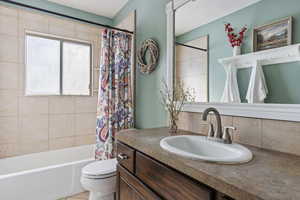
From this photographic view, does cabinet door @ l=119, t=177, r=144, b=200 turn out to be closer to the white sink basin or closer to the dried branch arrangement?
the white sink basin

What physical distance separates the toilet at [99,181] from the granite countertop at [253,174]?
918 millimetres

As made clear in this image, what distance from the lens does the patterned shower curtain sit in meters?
1.98

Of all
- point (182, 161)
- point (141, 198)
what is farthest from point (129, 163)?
point (182, 161)

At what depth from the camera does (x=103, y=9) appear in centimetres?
271

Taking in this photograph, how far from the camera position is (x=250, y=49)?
1.03m

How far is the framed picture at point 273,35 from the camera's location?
88cm

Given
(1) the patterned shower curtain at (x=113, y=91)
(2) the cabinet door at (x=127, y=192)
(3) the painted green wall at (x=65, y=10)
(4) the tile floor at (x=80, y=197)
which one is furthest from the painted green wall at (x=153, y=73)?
(4) the tile floor at (x=80, y=197)

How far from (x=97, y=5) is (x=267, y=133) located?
9.06ft

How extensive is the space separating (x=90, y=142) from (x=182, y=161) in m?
2.58

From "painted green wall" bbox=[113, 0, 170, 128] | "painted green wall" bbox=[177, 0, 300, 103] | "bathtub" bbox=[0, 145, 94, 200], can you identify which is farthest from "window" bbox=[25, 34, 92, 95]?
"painted green wall" bbox=[177, 0, 300, 103]

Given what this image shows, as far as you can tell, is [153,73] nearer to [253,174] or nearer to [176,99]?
[176,99]

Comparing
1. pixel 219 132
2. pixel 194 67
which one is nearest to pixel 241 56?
pixel 194 67

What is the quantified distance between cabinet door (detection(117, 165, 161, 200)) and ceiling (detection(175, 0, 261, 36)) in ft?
4.13

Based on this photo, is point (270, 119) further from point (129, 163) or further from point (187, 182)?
point (129, 163)
